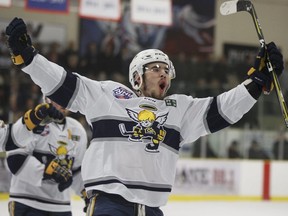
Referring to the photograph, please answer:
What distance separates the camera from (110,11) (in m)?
7.87

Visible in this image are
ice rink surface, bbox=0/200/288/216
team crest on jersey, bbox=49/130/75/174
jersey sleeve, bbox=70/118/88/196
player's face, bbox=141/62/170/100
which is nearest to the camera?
player's face, bbox=141/62/170/100

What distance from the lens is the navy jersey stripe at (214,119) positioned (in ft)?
8.29

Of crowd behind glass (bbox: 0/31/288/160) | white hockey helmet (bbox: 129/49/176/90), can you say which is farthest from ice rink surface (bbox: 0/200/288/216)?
white hockey helmet (bbox: 129/49/176/90)

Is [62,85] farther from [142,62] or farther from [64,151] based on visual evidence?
[64,151]

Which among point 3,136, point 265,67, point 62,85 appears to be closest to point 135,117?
point 62,85

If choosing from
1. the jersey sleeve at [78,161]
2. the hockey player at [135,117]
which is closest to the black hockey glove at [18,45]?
the hockey player at [135,117]

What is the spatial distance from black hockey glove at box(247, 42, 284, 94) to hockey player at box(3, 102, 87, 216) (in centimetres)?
123

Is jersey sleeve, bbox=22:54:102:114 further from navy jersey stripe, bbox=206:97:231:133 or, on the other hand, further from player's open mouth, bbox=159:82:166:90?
navy jersey stripe, bbox=206:97:231:133

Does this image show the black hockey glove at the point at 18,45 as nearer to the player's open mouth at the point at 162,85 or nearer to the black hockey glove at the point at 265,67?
the player's open mouth at the point at 162,85

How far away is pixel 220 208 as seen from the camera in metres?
6.90

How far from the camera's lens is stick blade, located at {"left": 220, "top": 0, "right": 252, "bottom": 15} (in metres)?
2.76

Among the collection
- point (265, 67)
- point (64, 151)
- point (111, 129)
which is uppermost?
point (265, 67)

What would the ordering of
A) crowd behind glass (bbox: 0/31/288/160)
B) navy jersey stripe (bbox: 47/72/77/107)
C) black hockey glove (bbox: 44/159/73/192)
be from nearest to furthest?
navy jersey stripe (bbox: 47/72/77/107), black hockey glove (bbox: 44/159/73/192), crowd behind glass (bbox: 0/31/288/160)

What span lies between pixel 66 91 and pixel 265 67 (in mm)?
835
